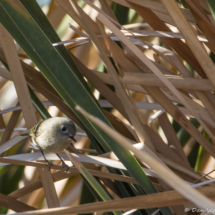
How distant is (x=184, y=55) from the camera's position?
58 centimetres

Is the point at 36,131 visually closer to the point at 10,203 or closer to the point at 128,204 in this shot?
the point at 10,203

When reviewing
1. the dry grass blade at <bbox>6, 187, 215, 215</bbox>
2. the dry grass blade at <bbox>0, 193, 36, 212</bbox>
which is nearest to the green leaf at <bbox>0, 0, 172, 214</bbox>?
the dry grass blade at <bbox>6, 187, 215, 215</bbox>

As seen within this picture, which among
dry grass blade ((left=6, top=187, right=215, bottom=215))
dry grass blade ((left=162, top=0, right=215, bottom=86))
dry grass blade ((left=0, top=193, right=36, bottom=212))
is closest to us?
dry grass blade ((left=6, top=187, right=215, bottom=215))

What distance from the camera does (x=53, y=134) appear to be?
65cm

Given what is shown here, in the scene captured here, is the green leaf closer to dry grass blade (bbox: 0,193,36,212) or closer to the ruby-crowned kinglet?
the ruby-crowned kinglet

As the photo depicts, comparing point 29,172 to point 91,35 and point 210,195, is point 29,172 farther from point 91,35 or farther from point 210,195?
point 210,195

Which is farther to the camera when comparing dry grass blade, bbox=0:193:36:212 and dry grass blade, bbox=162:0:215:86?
→ dry grass blade, bbox=0:193:36:212

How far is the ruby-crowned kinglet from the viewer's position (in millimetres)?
624

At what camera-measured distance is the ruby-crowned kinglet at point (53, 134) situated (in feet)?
2.05

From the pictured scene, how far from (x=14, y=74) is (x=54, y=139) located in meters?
0.19

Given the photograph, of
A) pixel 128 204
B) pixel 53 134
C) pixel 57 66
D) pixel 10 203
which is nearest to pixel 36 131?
pixel 53 134

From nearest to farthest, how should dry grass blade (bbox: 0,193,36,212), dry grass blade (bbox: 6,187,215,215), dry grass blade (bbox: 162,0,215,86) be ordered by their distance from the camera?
dry grass blade (bbox: 6,187,215,215), dry grass blade (bbox: 162,0,215,86), dry grass blade (bbox: 0,193,36,212)

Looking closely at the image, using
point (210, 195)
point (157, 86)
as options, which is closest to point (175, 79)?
point (157, 86)

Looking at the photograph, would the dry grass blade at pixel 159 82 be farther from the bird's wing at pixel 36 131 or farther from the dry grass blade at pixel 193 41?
the bird's wing at pixel 36 131
